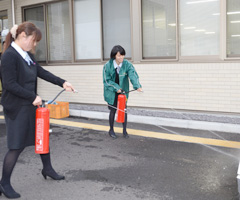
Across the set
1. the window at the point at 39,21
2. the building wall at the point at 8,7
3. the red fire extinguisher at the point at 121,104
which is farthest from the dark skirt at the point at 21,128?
the building wall at the point at 8,7

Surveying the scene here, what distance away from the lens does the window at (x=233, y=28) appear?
687cm

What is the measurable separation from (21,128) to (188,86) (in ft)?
15.4

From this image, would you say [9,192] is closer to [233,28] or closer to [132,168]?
[132,168]

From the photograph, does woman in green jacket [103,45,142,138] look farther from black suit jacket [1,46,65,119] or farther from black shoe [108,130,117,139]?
black suit jacket [1,46,65,119]

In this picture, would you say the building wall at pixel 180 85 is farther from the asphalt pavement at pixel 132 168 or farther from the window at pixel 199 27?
the asphalt pavement at pixel 132 168

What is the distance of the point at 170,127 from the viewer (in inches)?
276

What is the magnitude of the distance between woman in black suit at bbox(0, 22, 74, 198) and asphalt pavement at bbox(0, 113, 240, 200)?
58 cm

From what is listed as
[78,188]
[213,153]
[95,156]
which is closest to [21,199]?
[78,188]

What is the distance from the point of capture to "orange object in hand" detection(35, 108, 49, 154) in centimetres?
348

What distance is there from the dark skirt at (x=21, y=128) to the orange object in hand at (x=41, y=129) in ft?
0.43

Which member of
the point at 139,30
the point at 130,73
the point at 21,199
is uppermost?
the point at 139,30

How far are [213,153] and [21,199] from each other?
120 inches

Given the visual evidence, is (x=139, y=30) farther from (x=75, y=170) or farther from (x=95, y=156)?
(x=75, y=170)

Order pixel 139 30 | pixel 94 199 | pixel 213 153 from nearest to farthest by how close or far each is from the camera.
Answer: pixel 94 199
pixel 213 153
pixel 139 30
